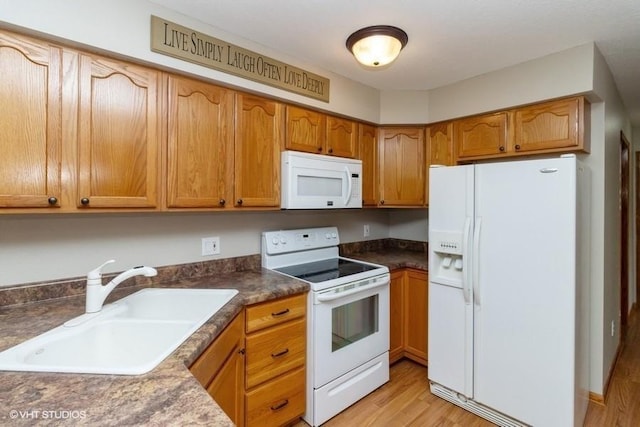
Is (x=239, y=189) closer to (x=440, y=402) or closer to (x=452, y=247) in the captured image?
(x=452, y=247)

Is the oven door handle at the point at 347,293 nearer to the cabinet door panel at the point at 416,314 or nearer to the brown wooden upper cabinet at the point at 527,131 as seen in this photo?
the cabinet door panel at the point at 416,314

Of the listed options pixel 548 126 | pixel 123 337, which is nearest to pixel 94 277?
pixel 123 337

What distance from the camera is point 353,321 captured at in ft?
7.22

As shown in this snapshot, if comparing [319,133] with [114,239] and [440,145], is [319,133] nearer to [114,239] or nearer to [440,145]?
[440,145]

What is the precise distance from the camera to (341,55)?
2170mm

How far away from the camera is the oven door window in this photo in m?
2.07

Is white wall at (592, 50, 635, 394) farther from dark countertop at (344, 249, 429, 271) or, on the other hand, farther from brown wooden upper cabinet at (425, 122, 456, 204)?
dark countertop at (344, 249, 429, 271)

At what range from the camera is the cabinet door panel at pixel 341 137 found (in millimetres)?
2484

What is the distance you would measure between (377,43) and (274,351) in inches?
72.3

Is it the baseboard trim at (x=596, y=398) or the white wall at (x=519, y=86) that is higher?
the white wall at (x=519, y=86)

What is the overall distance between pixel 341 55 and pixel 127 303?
1961 millimetres

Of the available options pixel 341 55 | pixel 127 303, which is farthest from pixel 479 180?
pixel 127 303

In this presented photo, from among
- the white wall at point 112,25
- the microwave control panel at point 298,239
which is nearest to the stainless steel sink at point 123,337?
the microwave control panel at point 298,239

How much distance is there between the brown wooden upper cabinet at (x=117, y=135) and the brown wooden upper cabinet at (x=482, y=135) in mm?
2250
